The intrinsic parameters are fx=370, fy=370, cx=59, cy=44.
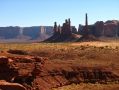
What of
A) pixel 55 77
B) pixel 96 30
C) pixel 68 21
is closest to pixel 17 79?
pixel 55 77

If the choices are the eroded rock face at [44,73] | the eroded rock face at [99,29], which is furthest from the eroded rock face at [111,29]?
the eroded rock face at [44,73]

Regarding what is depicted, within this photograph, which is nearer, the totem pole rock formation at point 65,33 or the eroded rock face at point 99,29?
the totem pole rock formation at point 65,33

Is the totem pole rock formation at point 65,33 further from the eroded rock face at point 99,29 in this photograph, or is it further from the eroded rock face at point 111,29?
the eroded rock face at point 111,29

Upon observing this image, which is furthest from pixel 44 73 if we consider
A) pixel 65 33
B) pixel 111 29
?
pixel 111 29

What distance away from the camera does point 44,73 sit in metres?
41.7

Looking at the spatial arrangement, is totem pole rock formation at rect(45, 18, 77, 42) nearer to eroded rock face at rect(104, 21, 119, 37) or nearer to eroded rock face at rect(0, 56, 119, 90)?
eroded rock face at rect(104, 21, 119, 37)

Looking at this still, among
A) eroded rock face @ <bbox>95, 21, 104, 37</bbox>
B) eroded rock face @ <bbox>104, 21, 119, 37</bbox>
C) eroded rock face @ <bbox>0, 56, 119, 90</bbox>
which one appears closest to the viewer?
eroded rock face @ <bbox>0, 56, 119, 90</bbox>

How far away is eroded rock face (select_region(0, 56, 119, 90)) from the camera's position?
3519 centimetres

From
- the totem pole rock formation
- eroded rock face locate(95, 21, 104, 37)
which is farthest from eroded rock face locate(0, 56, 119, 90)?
eroded rock face locate(95, 21, 104, 37)

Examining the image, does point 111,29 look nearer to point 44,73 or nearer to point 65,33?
point 65,33

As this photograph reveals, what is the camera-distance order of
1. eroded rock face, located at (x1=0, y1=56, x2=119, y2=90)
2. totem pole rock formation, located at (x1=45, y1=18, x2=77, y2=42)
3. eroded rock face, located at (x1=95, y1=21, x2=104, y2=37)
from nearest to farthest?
1. eroded rock face, located at (x1=0, y1=56, x2=119, y2=90)
2. totem pole rock formation, located at (x1=45, y1=18, x2=77, y2=42)
3. eroded rock face, located at (x1=95, y1=21, x2=104, y2=37)

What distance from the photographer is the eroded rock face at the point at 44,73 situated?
3519 cm

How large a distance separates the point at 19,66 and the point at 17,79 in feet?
4.20

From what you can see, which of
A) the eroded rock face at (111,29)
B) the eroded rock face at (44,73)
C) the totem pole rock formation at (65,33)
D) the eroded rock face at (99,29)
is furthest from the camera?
the eroded rock face at (111,29)
